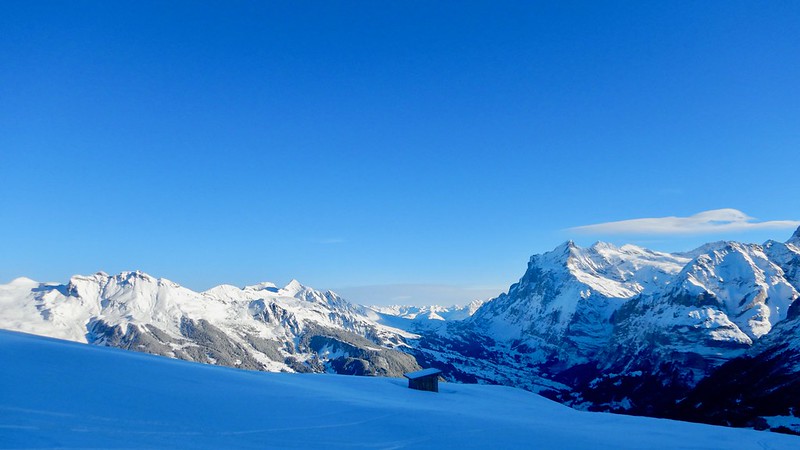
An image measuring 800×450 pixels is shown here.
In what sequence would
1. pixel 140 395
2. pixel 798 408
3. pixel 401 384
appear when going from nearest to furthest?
pixel 140 395 < pixel 401 384 < pixel 798 408

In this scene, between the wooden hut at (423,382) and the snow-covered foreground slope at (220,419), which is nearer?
the snow-covered foreground slope at (220,419)

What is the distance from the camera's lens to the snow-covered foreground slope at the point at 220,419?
15.0m

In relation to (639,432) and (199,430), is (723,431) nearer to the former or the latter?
(639,432)

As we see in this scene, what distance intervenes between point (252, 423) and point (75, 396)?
6668 mm

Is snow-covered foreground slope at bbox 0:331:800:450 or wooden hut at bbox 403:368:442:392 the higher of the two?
snow-covered foreground slope at bbox 0:331:800:450

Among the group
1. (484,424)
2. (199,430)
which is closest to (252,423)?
(199,430)

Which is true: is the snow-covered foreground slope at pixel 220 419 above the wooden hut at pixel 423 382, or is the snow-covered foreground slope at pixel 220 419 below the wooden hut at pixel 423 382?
above

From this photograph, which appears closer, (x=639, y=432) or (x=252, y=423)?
(x=252, y=423)

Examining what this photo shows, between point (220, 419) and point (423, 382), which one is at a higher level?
point (220, 419)

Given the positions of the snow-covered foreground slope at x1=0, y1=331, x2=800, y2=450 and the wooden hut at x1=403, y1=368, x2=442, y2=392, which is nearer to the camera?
the snow-covered foreground slope at x1=0, y1=331, x2=800, y2=450

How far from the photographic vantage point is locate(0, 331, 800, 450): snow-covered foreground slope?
15.0 metres

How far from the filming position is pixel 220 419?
17812 millimetres

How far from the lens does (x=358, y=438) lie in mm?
17844

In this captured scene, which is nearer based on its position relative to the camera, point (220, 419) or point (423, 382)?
point (220, 419)
